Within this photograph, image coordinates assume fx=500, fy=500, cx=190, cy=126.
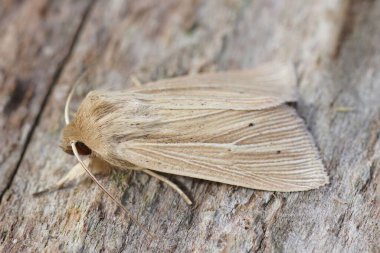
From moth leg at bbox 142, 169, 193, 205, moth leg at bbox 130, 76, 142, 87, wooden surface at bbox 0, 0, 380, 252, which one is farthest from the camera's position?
moth leg at bbox 130, 76, 142, 87

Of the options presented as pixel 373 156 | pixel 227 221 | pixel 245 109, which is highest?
pixel 245 109

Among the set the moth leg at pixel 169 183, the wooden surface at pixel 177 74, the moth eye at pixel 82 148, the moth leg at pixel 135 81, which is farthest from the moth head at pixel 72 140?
the moth leg at pixel 135 81

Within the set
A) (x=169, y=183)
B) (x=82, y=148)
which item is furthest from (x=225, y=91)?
(x=82, y=148)

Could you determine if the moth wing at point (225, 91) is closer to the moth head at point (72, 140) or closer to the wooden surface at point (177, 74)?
the wooden surface at point (177, 74)

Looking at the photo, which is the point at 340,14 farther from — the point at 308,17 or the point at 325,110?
the point at 325,110

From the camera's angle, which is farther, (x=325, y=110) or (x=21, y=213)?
(x=325, y=110)

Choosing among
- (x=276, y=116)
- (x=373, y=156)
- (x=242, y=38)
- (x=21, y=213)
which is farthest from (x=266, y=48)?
(x=21, y=213)

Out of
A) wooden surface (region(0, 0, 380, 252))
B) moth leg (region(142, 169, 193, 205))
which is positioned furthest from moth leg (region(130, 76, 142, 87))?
moth leg (region(142, 169, 193, 205))

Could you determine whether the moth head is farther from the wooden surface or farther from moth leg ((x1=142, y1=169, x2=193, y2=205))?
moth leg ((x1=142, y1=169, x2=193, y2=205))

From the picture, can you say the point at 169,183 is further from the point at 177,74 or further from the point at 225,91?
the point at 177,74
